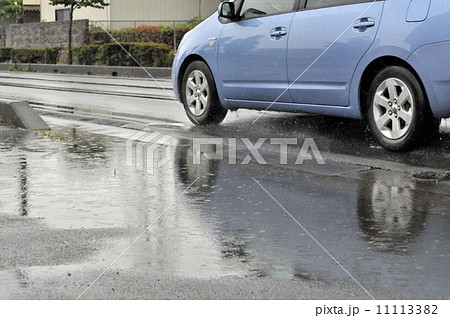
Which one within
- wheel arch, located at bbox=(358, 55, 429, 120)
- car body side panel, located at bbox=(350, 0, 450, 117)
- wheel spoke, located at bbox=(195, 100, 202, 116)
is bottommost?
wheel spoke, located at bbox=(195, 100, 202, 116)

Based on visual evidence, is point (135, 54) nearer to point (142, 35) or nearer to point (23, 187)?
point (142, 35)

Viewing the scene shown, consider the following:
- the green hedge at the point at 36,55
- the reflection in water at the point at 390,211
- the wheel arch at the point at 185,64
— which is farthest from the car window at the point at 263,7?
the green hedge at the point at 36,55

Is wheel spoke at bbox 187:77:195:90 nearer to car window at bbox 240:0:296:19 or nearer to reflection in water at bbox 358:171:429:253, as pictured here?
car window at bbox 240:0:296:19

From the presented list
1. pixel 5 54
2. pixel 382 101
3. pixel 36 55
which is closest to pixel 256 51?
pixel 382 101

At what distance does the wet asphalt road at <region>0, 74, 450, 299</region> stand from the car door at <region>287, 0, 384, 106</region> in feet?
1.88

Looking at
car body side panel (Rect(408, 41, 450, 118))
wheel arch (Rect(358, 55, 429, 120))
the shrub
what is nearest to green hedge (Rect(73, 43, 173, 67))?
the shrub

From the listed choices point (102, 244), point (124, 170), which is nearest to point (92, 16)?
point (124, 170)

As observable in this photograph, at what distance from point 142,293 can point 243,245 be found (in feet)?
3.42

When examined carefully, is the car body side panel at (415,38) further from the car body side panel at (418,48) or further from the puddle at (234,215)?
the puddle at (234,215)

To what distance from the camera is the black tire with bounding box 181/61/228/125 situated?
10.5 meters

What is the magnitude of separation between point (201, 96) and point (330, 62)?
7.53 feet

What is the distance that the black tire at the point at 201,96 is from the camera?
10.5m

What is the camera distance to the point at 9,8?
48.7 metres
